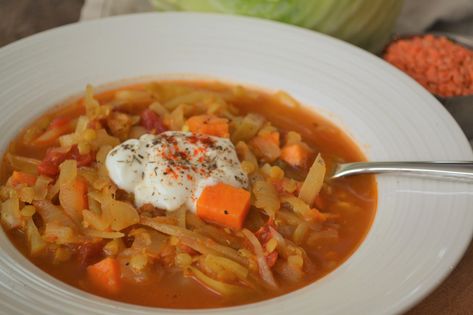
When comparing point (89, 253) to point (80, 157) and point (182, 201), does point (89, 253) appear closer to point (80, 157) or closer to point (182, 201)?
point (182, 201)

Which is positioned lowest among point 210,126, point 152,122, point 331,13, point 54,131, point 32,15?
point 32,15

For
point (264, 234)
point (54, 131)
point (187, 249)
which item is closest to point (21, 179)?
point (54, 131)

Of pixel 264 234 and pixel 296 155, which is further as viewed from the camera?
pixel 296 155

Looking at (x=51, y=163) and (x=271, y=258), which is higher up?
(x=271, y=258)

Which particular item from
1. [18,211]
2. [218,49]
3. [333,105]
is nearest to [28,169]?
[18,211]

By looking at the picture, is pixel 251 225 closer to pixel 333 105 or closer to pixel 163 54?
pixel 333 105

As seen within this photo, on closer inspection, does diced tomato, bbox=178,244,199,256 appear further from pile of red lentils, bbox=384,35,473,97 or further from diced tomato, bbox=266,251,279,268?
pile of red lentils, bbox=384,35,473,97

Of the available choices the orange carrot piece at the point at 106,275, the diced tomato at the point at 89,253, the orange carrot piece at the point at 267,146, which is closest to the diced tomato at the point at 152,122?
the orange carrot piece at the point at 267,146
